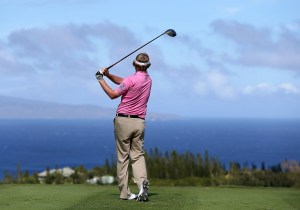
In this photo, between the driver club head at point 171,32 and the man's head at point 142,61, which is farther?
the driver club head at point 171,32

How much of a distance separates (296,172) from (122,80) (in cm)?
3080

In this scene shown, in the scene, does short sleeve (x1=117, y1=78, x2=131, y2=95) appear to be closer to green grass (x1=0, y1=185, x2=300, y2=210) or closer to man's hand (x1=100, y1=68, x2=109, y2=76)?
man's hand (x1=100, y1=68, x2=109, y2=76)

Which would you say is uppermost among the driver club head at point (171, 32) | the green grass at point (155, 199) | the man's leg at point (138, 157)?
the driver club head at point (171, 32)

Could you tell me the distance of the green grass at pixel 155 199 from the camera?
35.6ft

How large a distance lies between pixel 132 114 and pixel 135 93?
34cm

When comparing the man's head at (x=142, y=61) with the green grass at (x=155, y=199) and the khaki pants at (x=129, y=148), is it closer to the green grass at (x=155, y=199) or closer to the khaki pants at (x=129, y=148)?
the khaki pants at (x=129, y=148)

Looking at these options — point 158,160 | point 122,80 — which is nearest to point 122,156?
point 122,80

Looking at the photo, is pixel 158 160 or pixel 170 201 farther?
pixel 158 160

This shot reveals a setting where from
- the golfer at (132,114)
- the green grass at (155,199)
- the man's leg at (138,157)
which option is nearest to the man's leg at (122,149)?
the golfer at (132,114)

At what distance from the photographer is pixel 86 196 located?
484 inches

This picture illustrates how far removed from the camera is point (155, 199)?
11820 mm

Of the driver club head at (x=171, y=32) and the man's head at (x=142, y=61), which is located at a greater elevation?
the driver club head at (x=171, y=32)

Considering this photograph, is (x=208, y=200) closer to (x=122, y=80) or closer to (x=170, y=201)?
(x=170, y=201)

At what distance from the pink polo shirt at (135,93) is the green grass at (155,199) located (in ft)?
4.85
